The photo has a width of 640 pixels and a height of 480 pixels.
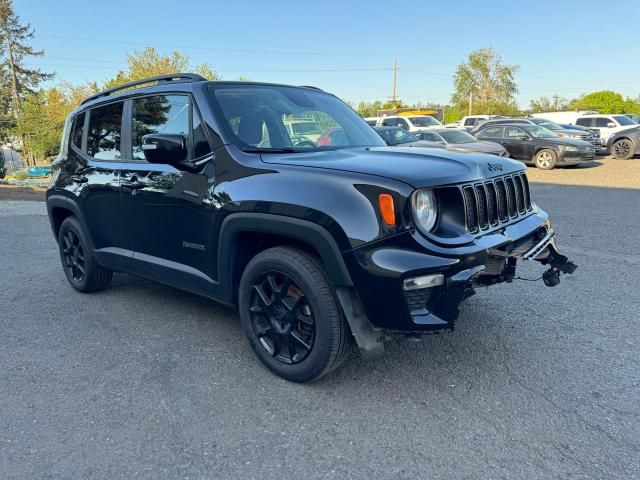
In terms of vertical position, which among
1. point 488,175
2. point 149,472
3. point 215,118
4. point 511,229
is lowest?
point 149,472

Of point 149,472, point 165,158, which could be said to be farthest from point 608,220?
point 149,472

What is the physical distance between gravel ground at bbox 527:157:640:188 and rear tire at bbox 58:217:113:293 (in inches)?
448

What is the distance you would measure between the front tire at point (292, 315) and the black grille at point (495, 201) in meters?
0.93

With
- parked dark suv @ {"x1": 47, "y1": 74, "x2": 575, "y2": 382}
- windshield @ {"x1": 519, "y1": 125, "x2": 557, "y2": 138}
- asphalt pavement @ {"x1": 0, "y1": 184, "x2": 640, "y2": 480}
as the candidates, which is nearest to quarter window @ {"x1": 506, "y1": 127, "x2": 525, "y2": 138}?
windshield @ {"x1": 519, "y1": 125, "x2": 557, "y2": 138}

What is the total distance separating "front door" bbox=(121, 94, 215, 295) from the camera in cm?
347

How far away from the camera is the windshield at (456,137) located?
600 inches

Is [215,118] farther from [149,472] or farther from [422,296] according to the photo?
[149,472]

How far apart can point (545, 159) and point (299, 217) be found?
15.5 meters

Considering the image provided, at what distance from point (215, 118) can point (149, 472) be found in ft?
7.13

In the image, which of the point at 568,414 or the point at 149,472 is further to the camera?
the point at 568,414

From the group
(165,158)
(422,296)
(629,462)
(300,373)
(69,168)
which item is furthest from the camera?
(69,168)

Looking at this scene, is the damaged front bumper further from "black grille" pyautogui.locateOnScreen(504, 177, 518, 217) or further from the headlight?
"black grille" pyautogui.locateOnScreen(504, 177, 518, 217)

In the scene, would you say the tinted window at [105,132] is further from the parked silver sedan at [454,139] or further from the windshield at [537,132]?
the windshield at [537,132]

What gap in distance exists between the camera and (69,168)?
4922 millimetres
